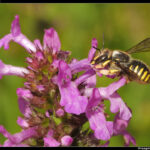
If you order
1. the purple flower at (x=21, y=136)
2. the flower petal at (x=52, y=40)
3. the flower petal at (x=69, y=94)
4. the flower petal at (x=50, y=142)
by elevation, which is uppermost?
the flower petal at (x=52, y=40)

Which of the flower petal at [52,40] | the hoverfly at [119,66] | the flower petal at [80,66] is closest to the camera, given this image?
the flower petal at [80,66]

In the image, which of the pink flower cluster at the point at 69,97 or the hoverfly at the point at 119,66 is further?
the hoverfly at the point at 119,66

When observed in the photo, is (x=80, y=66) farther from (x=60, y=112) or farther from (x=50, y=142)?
(x=50, y=142)

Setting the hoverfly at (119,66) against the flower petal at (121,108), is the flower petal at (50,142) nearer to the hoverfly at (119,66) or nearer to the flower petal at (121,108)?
the flower petal at (121,108)

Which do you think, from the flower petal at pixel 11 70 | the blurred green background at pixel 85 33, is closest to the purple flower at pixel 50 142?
the flower petal at pixel 11 70

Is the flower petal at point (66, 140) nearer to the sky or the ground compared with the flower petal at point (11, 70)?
nearer to the ground

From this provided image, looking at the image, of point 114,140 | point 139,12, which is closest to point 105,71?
point 114,140

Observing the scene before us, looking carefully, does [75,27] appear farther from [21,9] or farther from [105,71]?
[105,71]

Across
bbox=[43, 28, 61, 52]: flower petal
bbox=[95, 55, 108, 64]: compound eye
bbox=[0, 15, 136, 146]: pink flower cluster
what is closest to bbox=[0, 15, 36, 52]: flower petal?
bbox=[0, 15, 136, 146]: pink flower cluster

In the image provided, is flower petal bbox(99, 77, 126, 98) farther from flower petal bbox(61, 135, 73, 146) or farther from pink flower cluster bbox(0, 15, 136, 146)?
flower petal bbox(61, 135, 73, 146)
